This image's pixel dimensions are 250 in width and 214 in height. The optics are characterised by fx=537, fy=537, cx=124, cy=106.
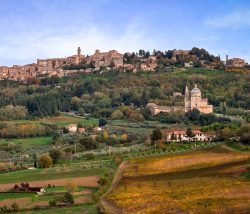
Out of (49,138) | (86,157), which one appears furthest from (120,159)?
(49,138)

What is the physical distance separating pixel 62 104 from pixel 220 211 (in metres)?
74.5

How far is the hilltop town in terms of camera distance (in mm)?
130750

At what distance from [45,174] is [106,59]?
105m

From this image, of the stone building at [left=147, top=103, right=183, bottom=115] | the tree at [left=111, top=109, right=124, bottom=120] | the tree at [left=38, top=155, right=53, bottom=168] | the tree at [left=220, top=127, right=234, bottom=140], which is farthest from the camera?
the tree at [left=111, top=109, right=124, bottom=120]

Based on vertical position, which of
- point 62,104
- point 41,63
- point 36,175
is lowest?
point 36,175

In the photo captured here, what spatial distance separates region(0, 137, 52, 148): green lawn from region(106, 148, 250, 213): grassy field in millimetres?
25303

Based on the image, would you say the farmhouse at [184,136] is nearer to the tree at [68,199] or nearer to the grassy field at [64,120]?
the grassy field at [64,120]

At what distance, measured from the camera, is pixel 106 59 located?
491 feet

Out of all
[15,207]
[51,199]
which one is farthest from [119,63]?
[15,207]

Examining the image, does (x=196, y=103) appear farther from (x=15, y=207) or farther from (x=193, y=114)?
(x=15, y=207)

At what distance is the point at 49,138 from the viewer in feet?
246

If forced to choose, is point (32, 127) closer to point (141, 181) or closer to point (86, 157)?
point (86, 157)

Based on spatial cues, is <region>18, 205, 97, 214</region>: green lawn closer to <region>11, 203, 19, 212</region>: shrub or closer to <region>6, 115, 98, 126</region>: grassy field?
<region>11, 203, 19, 212</region>: shrub

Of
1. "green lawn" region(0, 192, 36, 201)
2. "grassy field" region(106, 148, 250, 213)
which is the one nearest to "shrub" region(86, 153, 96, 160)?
"grassy field" region(106, 148, 250, 213)
